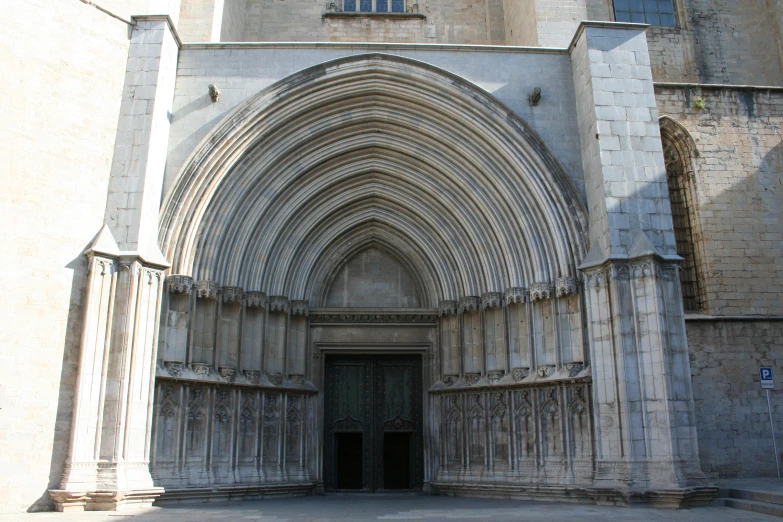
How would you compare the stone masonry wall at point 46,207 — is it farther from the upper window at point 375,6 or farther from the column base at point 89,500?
the upper window at point 375,6

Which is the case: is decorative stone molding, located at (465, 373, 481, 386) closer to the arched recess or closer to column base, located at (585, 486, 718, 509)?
the arched recess

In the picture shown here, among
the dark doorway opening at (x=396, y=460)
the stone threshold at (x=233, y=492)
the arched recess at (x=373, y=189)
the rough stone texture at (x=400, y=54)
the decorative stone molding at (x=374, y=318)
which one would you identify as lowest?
the stone threshold at (x=233, y=492)

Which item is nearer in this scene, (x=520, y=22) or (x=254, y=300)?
(x=254, y=300)

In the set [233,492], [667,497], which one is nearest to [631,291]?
[667,497]

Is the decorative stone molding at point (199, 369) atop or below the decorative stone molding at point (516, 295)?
below

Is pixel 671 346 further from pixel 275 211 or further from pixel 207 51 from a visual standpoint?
pixel 207 51

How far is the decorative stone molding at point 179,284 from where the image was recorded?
9258 mm

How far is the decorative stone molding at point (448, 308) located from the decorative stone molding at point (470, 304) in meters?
0.23

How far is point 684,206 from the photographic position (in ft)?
38.6

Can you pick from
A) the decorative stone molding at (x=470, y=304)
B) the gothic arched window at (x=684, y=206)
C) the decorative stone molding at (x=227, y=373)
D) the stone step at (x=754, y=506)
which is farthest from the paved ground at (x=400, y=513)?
the gothic arched window at (x=684, y=206)

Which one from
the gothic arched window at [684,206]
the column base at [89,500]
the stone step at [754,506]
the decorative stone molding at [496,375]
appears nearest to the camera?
the stone step at [754,506]

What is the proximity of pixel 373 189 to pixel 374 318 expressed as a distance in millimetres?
2134

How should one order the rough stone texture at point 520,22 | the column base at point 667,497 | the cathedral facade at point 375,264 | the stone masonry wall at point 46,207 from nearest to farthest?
the stone masonry wall at point 46,207 → the column base at point 667,497 → the cathedral facade at point 375,264 → the rough stone texture at point 520,22

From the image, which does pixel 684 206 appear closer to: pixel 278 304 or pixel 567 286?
pixel 567 286
